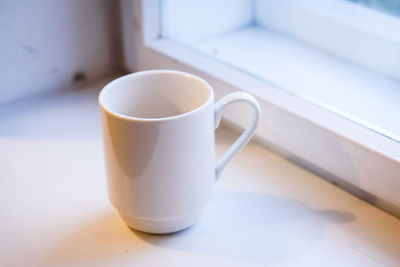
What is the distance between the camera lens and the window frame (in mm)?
491

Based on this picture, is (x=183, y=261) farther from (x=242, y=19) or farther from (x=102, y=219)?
(x=242, y=19)

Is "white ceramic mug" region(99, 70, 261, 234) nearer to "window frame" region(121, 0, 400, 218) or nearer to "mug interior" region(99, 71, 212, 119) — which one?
"mug interior" region(99, 71, 212, 119)

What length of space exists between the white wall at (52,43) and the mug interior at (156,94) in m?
0.23

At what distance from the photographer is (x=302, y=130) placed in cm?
54

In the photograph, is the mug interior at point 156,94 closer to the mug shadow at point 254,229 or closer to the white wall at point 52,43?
the mug shadow at point 254,229

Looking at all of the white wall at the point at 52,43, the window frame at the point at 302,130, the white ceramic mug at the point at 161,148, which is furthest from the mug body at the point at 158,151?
the white wall at the point at 52,43

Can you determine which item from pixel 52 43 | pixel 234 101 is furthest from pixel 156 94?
pixel 52 43

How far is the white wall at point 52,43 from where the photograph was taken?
2.07 feet

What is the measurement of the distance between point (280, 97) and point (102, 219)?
24cm

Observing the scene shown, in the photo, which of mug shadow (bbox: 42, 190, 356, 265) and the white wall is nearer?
mug shadow (bbox: 42, 190, 356, 265)

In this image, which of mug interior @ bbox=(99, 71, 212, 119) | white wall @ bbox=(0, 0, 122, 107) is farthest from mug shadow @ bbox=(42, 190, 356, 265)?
white wall @ bbox=(0, 0, 122, 107)

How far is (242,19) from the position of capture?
0.72m

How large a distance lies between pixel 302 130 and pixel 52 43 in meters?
0.35

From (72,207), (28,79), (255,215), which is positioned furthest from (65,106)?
(255,215)
